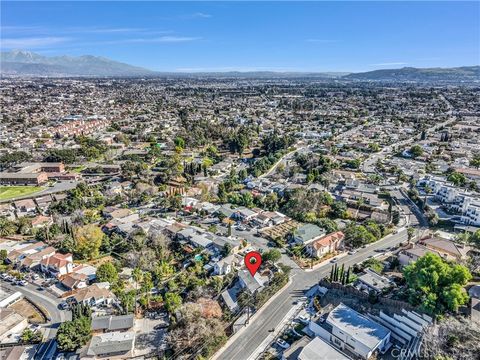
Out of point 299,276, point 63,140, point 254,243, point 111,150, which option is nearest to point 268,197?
point 254,243

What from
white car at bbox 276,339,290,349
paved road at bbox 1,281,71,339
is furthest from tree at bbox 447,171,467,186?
paved road at bbox 1,281,71,339

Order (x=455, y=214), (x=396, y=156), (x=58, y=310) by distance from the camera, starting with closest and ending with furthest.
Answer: (x=58, y=310), (x=455, y=214), (x=396, y=156)

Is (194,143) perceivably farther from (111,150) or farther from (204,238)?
(204,238)

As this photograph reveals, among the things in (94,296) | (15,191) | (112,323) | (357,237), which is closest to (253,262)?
(357,237)

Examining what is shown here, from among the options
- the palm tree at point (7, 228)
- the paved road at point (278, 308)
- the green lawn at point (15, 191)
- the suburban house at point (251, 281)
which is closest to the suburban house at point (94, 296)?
the suburban house at point (251, 281)

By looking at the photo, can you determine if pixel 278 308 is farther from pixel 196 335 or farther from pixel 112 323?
pixel 112 323

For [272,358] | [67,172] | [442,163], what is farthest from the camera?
[442,163]
